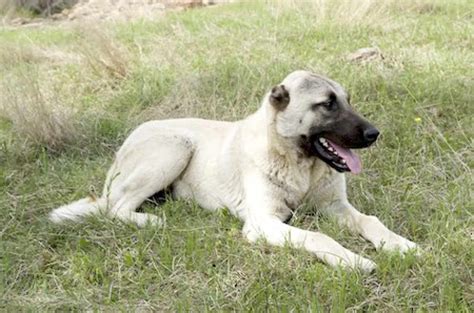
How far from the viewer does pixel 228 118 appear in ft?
17.5

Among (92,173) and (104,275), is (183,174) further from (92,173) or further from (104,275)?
(104,275)

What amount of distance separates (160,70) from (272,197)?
3120 mm

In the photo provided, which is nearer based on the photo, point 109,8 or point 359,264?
point 359,264

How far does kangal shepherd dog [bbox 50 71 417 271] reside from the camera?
343cm

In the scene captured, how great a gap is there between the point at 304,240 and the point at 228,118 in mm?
2297

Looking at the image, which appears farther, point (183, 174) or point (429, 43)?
point (429, 43)

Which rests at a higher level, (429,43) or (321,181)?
(321,181)

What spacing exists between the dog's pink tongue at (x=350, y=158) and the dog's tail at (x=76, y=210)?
1383 mm

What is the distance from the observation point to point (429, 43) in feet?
21.6

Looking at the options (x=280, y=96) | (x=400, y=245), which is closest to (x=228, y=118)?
(x=280, y=96)

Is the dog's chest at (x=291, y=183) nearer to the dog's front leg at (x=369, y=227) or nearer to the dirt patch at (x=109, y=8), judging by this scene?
the dog's front leg at (x=369, y=227)

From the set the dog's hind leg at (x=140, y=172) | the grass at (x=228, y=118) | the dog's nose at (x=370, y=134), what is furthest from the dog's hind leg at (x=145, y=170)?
the dog's nose at (x=370, y=134)

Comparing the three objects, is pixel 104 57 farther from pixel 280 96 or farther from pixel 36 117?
pixel 280 96

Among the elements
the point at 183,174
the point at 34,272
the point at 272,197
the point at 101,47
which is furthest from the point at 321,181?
the point at 101,47
